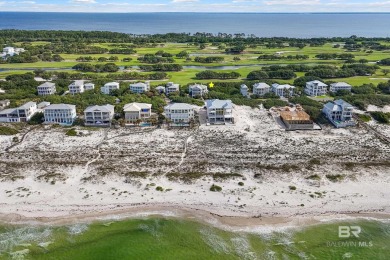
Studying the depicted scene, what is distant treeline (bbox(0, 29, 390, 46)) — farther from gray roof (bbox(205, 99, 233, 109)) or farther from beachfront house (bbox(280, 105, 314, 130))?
gray roof (bbox(205, 99, 233, 109))

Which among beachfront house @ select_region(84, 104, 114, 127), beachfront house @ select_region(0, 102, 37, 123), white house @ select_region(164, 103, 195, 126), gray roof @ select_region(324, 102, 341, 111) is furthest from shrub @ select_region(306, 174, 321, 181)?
beachfront house @ select_region(0, 102, 37, 123)

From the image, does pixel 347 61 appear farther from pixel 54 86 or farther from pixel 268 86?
pixel 54 86

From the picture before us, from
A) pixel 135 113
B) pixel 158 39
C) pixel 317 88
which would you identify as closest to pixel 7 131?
pixel 135 113

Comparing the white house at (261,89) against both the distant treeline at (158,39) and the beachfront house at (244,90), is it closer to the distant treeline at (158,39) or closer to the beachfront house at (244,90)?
the beachfront house at (244,90)

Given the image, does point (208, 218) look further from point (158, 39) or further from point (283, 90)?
point (158, 39)

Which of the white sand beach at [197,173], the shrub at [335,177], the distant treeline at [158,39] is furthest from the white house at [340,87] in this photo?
the distant treeline at [158,39]
